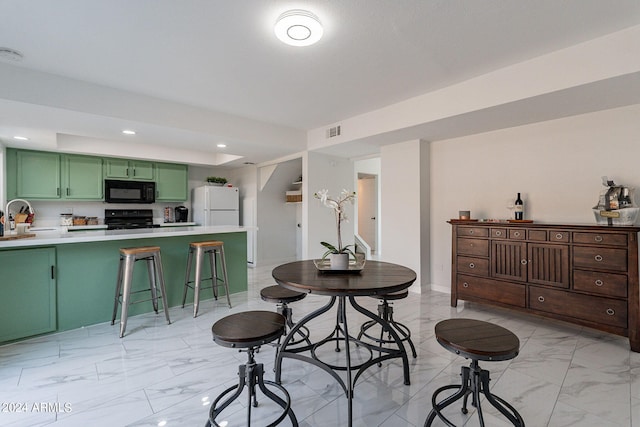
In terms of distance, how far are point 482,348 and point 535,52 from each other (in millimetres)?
2429

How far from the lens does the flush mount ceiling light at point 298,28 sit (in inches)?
75.9

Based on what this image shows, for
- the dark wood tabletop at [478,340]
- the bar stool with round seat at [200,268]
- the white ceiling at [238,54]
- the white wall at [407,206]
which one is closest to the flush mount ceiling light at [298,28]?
the white ceiling at [238,54]

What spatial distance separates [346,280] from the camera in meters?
1.75

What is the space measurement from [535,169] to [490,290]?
1.48 m

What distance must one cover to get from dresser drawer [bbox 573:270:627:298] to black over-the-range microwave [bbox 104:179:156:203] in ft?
21.0

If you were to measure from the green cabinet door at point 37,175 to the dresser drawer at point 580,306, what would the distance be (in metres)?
6.76

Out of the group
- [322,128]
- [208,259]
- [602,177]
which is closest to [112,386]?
[208,259]

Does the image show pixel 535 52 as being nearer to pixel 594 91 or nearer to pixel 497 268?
pixel 594 91

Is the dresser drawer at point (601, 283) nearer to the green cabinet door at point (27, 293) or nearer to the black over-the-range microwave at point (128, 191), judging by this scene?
the green cabinet door at point (27, 293)

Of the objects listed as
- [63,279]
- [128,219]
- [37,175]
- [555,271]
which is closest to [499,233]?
[555,271]

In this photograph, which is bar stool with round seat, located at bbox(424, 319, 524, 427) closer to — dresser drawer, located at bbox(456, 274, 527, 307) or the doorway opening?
dresser drawer, located at bbox(456, 274, 527, 307)

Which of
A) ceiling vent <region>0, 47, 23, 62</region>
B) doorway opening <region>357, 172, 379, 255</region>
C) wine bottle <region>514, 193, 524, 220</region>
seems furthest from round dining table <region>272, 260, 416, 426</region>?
doorway opening <region>357, 172, 379, 255</region>

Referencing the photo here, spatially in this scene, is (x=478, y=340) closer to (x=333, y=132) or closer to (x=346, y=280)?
(x=346, y=280)

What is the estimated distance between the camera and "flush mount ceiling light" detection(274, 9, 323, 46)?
193cm
